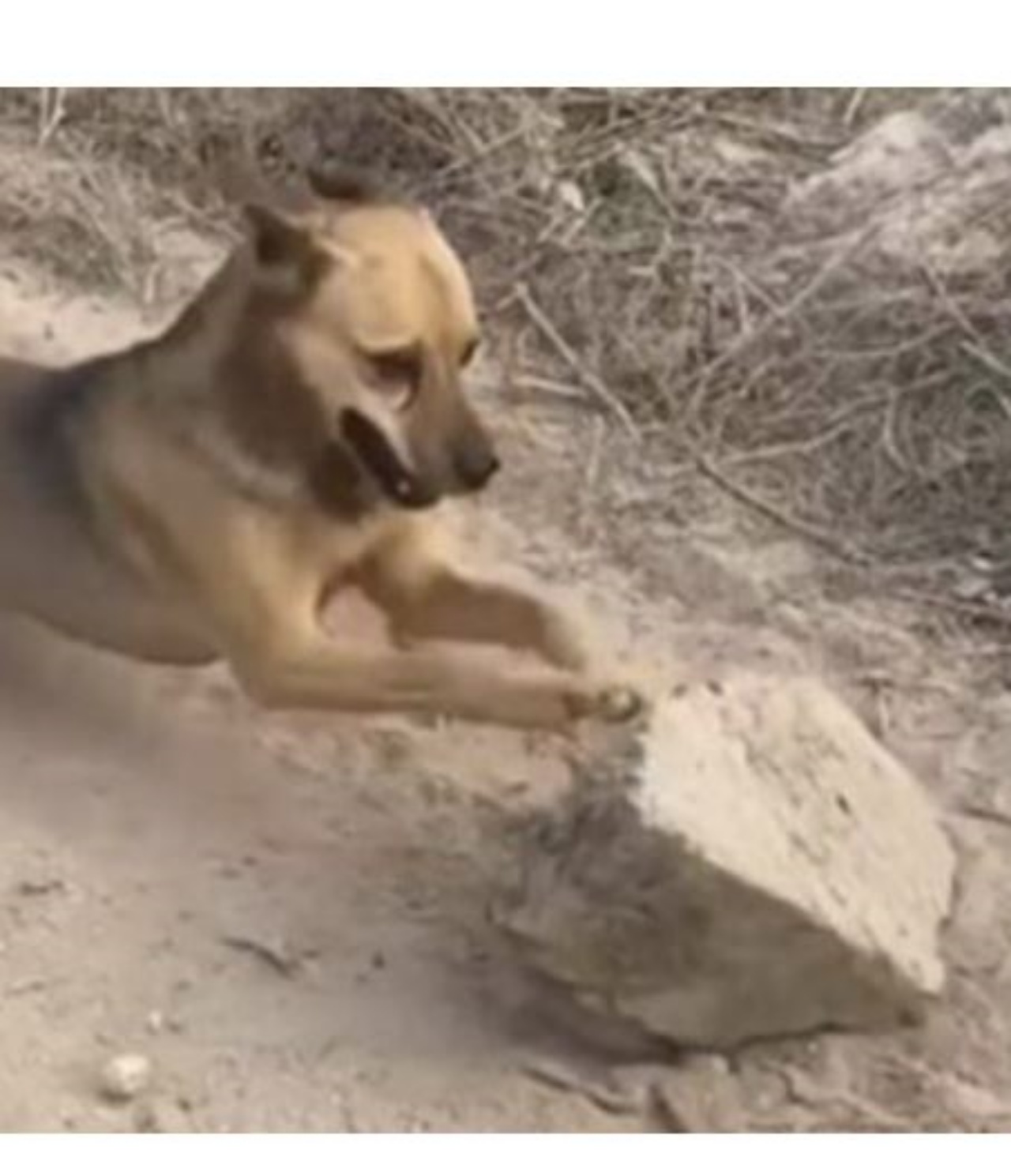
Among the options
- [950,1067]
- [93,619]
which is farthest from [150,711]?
[950,1067]

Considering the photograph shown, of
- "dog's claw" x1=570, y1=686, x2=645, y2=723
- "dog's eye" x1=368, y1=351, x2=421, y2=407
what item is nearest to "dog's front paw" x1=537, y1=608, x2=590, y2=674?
"dog's claw" x1=570, y1=686, x2=645, y2=723

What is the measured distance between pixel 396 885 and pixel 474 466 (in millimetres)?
505

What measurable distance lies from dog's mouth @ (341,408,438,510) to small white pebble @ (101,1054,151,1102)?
0.71m

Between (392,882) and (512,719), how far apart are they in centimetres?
23

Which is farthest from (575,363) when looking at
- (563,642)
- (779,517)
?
(563,642)

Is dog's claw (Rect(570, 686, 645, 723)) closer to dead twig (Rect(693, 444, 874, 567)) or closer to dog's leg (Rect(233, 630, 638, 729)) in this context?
dog's leg (Rect(233, 630, 638, 729))

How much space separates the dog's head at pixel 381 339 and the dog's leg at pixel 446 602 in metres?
0.30

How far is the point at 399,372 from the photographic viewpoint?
3.96 meters

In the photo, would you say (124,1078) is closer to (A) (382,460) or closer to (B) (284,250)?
(A) (382,460)

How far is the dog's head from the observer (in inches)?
155

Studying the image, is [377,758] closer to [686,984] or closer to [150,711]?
[150,711]

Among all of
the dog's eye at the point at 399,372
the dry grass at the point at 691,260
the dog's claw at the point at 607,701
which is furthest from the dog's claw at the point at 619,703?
the dry grass at the point at 691,260

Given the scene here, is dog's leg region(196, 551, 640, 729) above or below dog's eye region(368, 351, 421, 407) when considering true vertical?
below

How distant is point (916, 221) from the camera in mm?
5332
